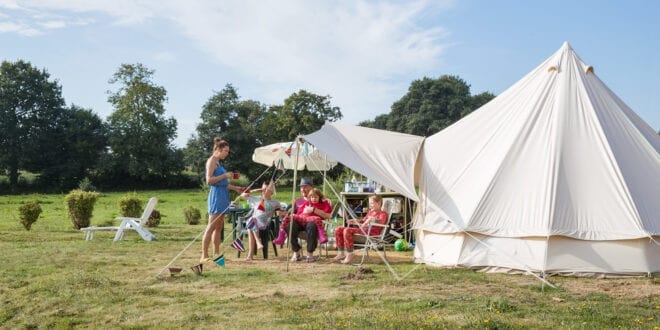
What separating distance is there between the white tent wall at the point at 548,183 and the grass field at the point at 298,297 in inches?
16.2

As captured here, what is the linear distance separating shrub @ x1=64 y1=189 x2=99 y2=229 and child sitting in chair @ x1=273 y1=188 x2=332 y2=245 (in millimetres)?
7239

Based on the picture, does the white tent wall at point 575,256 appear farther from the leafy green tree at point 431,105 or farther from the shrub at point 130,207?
the leafy green tree at point 431,105

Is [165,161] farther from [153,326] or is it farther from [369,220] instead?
[153,326]

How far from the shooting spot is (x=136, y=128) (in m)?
40.9

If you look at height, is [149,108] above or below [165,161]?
above

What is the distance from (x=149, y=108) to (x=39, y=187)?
30.7 ft

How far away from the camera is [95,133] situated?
41031 mm

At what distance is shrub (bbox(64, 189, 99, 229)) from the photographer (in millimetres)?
14141

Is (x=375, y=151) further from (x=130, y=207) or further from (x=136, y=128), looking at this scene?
(x=136, y=128)

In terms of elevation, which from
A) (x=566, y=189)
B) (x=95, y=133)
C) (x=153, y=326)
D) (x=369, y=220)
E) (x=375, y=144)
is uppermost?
(x=95, y=133)

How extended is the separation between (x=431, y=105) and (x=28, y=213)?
30.0m

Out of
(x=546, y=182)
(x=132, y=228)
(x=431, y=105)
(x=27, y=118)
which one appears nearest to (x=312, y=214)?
(x=546, y=182)

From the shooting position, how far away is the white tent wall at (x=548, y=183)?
7.10 metres

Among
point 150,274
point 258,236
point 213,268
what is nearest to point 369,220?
point 258,236
